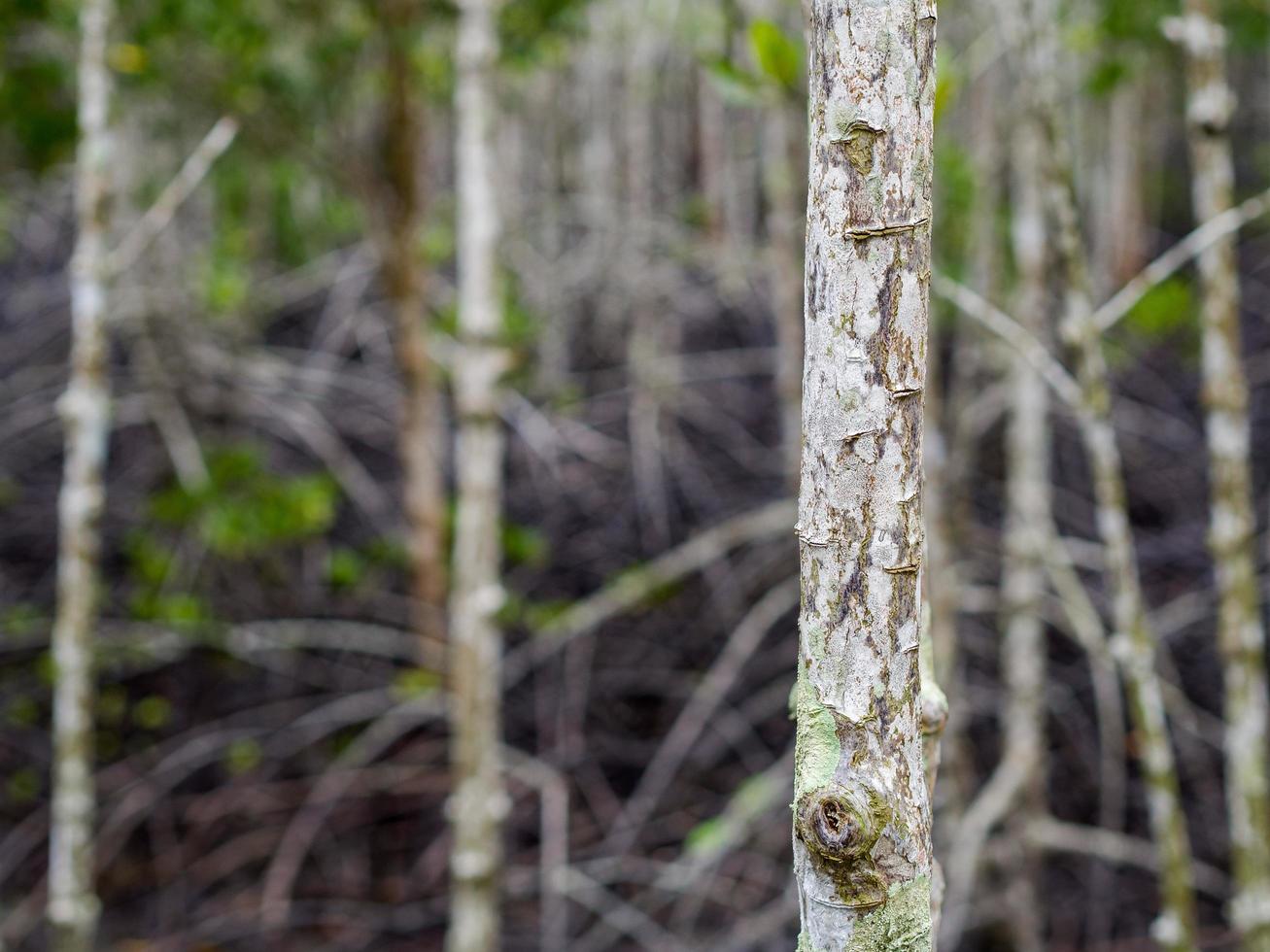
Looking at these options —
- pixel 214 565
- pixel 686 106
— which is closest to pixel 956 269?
pixel 214 565

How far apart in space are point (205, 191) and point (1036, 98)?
5.32 metres

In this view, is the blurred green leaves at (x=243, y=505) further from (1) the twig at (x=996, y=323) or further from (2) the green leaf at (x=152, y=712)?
(1) the twig at (x=996, y=323)

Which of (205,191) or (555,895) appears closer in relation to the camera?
(555,895)

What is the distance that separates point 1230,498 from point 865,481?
3.37 feet

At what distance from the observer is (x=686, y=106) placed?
28.4 feet

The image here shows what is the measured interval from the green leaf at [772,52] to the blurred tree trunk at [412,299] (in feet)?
5.93

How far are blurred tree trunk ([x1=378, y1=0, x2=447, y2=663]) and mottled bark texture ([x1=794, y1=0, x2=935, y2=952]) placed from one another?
2.37 m

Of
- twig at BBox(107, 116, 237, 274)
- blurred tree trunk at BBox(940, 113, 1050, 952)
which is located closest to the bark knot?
blurred tree trunk at BBox(940, 113, 1050, 952)

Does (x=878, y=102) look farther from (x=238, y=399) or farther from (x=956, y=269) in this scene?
(x=238, y=399)

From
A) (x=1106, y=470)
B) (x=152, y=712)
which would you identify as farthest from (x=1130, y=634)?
(x=152, y=712)

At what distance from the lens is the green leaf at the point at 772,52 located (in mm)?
1084

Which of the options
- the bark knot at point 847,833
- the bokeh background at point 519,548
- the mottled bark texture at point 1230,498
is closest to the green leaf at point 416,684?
the bokeh background at point 519,548

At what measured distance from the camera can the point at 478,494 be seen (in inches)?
66.7

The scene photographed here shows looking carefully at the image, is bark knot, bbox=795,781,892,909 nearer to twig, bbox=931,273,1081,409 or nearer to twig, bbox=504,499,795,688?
twig, bbox=931,273,1081,409
